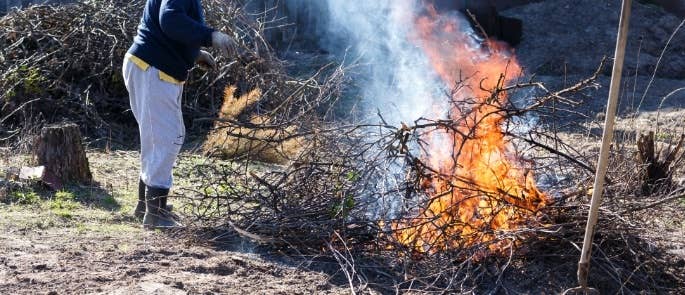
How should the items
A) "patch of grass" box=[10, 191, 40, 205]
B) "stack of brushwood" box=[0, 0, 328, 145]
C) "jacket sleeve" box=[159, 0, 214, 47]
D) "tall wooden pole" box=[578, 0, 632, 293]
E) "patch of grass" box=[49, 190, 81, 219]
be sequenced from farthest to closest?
"stack of brushwood" box=[0, 0, 328, 145]
"patch of grass" box=[10, 191, 40, 205]
"patch of grass" box=[49, 190, 81, 219]
"jacket sleeve" box=[159, 0, 214, 47]
"tall wooden pole" box=[578, 0, 632, 293]

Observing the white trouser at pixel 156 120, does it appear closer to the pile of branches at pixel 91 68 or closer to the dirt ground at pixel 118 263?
the dirt ground at pixel 118 263

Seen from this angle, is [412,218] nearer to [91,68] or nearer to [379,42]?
[91,68]

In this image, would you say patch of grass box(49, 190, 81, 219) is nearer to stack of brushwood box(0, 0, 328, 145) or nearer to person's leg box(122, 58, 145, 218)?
person's leg box(122, 58, 145, 218)

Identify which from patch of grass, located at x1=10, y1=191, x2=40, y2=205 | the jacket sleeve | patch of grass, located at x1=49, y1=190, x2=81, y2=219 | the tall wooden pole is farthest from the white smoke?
the tall wooden pole

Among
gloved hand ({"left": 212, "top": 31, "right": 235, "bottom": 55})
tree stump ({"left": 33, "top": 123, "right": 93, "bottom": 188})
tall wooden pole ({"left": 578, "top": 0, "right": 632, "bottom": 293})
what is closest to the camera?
tall wooden pole ({"left": 578, "top": 0, "right": 632, "bottom": 293})

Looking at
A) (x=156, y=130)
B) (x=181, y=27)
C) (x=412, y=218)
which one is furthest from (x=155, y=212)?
(x=412, y=218)

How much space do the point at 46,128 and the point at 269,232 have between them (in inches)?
109

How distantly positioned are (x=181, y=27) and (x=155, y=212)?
1246 millimetres

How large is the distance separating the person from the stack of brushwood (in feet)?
10.7

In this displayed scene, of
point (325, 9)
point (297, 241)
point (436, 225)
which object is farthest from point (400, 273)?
point (325, 9)

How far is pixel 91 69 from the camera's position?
950 centimetres

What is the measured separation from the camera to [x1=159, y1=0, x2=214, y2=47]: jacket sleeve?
546 cm

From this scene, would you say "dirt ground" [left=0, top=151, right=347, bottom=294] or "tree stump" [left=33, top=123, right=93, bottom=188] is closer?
"dirt ground" [left=0, top=151, right=347, bottom=294]

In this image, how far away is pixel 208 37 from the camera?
17.9 ft
